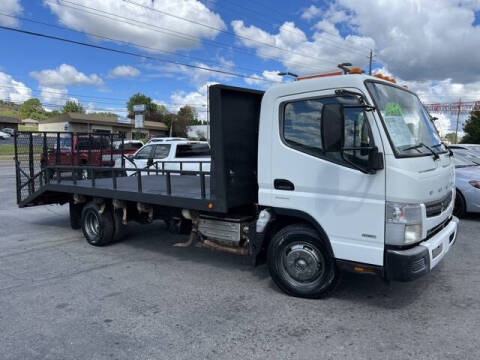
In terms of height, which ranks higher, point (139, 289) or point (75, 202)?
point (75, 202)

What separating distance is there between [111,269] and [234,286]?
1920mm

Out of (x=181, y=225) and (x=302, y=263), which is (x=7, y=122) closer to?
(x=181, y=225)

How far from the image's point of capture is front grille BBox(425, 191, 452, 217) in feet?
12.1

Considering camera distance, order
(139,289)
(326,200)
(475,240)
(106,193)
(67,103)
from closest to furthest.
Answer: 1. (326,200)
2. (139,289)
3. (106,193)
4. (475,240)
5. (67,103)

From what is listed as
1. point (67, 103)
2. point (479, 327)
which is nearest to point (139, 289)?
point (479, 327)

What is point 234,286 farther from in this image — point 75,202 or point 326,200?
point 75,202

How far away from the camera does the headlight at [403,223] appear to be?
3.49m

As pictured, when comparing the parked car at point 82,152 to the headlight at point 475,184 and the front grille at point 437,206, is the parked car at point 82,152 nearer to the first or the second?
the front grille at point 437,206

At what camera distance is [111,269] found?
5.45 m

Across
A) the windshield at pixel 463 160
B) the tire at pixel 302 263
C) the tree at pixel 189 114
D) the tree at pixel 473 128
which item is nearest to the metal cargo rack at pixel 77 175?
the tire at pixel 302 263

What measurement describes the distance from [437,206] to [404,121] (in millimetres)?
928

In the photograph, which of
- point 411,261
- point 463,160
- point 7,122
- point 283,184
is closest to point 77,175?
point 283,184

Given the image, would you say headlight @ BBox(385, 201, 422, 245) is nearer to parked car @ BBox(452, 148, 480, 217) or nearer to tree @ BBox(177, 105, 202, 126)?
parked car @ BBox(452, 148, 480, 217)

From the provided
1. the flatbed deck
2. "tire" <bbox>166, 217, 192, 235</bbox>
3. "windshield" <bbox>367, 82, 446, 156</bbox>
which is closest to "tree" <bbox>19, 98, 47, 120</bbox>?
the flatbed deck
